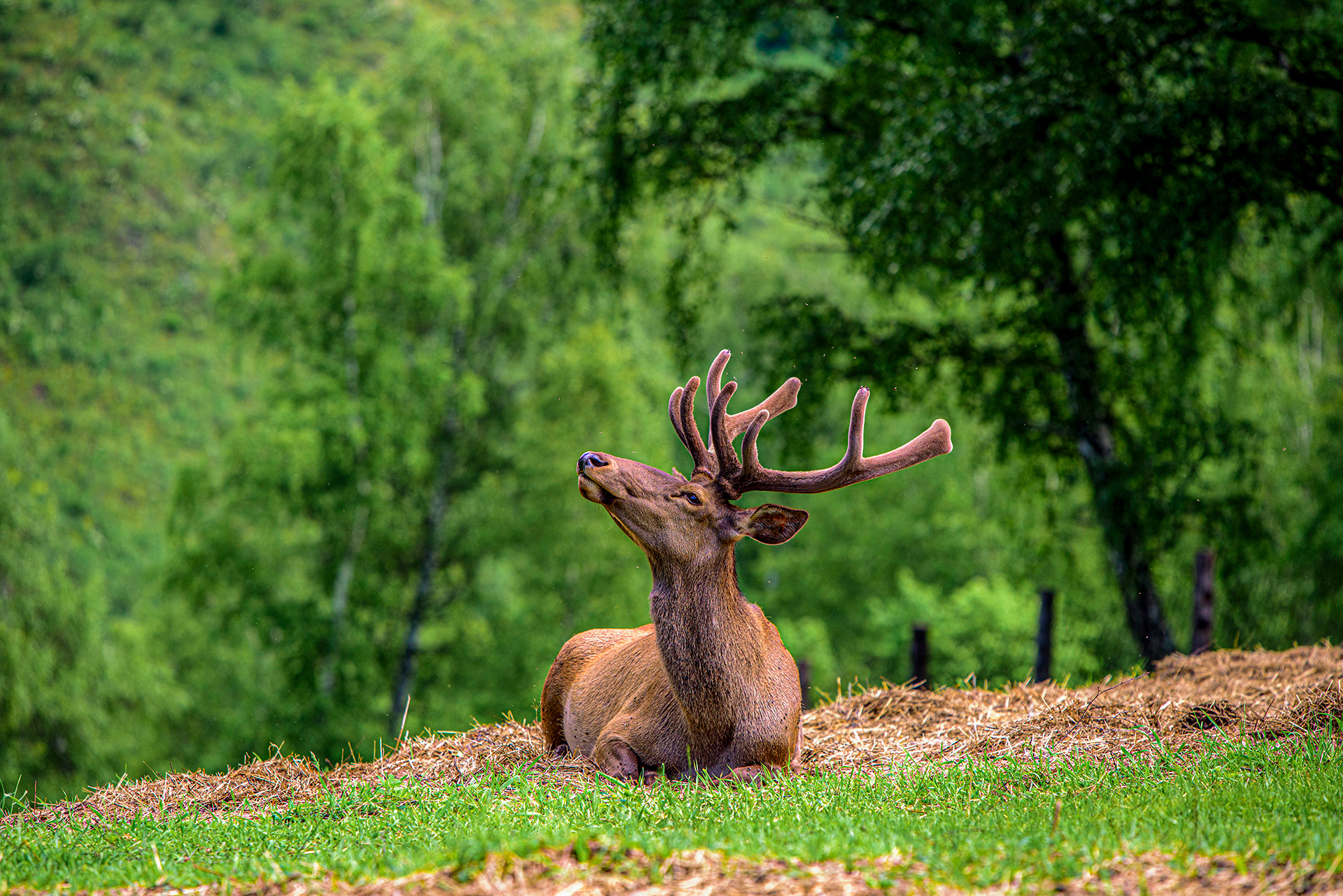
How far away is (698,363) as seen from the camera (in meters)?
20.6

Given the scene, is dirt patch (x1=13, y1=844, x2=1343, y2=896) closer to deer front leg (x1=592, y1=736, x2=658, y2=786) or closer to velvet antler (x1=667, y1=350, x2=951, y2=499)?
deer front leg (x1=592, y1=736, x2=658, y2=786)

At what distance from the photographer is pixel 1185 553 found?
63.9ft

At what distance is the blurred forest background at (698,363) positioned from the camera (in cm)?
1013

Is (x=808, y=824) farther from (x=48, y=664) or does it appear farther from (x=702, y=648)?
(x=48, y=664)

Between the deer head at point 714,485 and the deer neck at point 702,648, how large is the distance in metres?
0.12

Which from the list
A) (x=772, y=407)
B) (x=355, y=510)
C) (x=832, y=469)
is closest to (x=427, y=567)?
(x=355, y=510)

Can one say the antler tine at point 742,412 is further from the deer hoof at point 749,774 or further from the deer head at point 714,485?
the deer hoof at point 749,774

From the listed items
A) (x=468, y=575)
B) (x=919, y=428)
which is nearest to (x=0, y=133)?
(x=468, y=575)

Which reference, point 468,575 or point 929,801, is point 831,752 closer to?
point 929,801

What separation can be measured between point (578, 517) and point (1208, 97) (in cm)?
1408

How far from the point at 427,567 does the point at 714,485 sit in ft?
55.4

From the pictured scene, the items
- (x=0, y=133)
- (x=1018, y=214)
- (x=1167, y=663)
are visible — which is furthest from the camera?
(x=0, y=133)

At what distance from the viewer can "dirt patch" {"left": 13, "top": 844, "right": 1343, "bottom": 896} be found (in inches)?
137

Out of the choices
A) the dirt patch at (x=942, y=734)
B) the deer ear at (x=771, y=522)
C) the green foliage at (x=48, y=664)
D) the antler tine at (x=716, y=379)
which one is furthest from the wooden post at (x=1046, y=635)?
the green foliage at (x=48, y=664)
